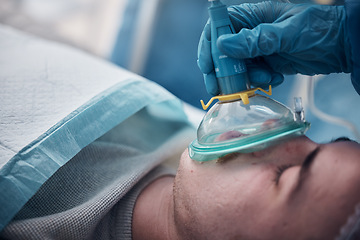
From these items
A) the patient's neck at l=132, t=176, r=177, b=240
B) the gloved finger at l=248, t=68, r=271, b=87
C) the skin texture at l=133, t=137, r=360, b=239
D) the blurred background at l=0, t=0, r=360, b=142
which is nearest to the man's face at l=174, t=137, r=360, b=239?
the skin texture at l=133, t=137, r=360, b=239

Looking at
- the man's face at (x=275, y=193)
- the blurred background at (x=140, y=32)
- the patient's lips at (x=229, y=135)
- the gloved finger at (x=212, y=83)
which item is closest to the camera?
the man's face at (x=275, y=193)

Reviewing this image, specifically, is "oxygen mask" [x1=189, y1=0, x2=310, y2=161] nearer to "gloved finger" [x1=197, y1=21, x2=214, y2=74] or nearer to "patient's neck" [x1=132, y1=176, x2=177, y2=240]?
"gloved finger" [x1=197, y1=21, x2=214, y2=74]

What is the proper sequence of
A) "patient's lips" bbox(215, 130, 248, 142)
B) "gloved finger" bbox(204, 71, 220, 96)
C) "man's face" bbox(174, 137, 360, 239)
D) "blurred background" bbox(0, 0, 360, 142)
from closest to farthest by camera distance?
"man's face" bbox(174, 137, 360, 239)
"patient's lips" bbox(215, 130, 248, 142)
"gloved finger" bbox(204, 71, 220, 96)
"blurred background" bbox(0, 0, 360, 142)

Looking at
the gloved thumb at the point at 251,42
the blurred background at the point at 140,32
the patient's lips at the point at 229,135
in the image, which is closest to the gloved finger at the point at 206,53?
the gloved thumb at the point at 251,42

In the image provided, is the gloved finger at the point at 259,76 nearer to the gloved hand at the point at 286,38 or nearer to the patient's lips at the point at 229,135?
the gloved hand at the point at 286,38

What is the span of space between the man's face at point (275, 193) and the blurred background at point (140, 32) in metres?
0.94

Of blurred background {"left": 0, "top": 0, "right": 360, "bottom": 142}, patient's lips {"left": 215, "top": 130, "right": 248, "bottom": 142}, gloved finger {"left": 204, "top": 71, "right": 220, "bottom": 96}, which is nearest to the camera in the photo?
patient's lips {"left": 215, "top": 130, "right": 248, "bottom": 142}

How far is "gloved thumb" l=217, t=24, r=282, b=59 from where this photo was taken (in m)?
0.82

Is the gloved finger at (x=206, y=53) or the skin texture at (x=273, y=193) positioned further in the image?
the gloved finger at (x=206, y=53)

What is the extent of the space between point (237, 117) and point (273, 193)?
210 millimetres

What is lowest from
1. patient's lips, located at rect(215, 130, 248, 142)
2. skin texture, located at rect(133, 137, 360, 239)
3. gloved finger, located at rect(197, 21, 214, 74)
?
skin texture, located at rect(133, 137, 360, 239)

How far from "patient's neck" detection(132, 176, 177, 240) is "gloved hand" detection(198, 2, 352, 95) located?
39 cm

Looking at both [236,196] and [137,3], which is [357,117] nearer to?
[236,196]

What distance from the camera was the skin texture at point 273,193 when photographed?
0.73 metres
